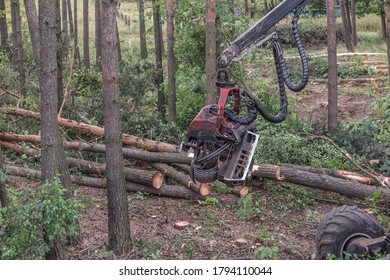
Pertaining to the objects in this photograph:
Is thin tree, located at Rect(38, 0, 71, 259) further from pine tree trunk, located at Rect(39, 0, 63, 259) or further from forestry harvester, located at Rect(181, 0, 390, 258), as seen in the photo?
forestry harvester, located at Rect(181, 0, 390, 258)

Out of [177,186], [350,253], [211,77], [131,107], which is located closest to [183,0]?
[131,107]

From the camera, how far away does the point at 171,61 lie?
653 inches

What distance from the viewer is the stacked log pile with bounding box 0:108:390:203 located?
1172 centimetres

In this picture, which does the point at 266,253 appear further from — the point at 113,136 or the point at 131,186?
the point at 131,186

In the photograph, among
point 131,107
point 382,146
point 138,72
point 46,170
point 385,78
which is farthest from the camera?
point 385,78

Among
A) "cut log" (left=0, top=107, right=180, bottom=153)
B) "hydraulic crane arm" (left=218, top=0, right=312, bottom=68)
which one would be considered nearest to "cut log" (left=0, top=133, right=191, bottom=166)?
"cut log" (left=0, top=107, right=180, bottom=153)

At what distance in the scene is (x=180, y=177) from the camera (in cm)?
1202

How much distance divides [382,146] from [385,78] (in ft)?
34.5

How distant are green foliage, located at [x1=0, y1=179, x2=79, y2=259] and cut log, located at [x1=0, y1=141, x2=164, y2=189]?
4498 mm

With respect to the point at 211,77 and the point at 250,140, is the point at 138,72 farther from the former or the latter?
the point at 250,140

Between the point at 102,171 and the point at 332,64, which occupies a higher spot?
the point at 332,64

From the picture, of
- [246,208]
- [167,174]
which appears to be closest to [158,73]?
[167,174]

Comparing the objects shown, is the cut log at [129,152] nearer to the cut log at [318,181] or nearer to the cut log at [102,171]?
the cut log at [102,171]

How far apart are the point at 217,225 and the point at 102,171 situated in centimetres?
334
